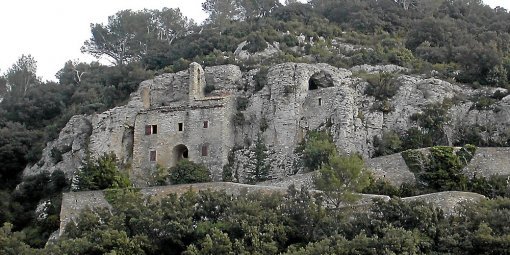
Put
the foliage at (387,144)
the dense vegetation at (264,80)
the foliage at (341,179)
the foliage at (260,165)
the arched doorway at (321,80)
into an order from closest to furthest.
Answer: the dense vegetation at (264,80) < the foliage at (341,179) < the foliage at (387,144) < the foliage at (260,165) < the arched doorway at (321,80)

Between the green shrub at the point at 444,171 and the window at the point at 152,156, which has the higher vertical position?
the window at the point at 152,156

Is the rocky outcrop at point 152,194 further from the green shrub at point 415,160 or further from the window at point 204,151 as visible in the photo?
the window at point 204,151

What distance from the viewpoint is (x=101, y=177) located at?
140ft

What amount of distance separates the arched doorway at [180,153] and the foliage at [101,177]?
4.23m

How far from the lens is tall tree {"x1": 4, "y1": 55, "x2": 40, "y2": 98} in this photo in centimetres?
6450

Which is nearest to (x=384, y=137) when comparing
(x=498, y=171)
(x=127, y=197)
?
(x=498, y=171)

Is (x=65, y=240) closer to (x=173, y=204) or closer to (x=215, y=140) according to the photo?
(x=173, y=204)

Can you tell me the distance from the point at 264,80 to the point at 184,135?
19.0ft

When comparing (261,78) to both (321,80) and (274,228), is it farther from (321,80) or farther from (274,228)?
(274,228)

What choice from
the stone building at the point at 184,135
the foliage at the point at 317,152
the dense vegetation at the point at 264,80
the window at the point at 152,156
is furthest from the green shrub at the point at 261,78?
the window at the point at 152,156

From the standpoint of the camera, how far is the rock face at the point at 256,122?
46.1 meters

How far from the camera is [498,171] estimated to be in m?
40.3

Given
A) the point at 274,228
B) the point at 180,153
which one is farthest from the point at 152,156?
the point at 274,228

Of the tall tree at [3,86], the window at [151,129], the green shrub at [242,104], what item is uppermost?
the tall tree at [3,86]
